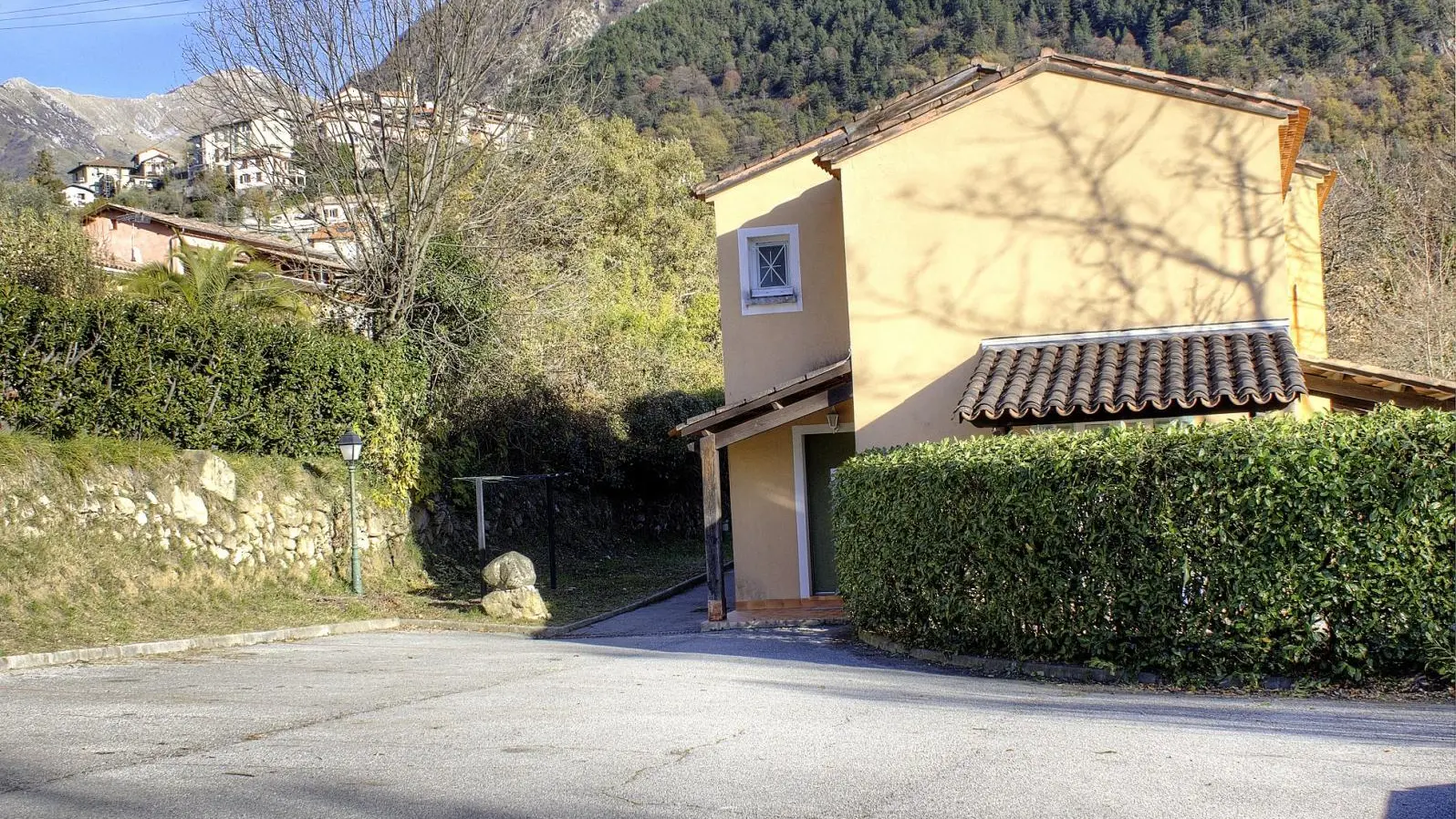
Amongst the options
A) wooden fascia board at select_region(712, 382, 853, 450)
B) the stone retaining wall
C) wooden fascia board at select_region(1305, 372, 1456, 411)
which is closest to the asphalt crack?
wooden fascia board at select_region(712, 382, 853, 450)

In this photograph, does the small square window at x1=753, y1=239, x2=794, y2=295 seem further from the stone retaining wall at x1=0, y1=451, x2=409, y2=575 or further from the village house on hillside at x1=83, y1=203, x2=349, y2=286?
the village house on hillside at x1=83, y1=203, x2=349, y2=286

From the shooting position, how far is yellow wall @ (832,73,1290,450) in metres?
14.9

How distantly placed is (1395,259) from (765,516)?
1885cm

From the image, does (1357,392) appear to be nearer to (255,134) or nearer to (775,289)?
(775,289)

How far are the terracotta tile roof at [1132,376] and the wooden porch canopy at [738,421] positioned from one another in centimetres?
203

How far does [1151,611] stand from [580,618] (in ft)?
36.0

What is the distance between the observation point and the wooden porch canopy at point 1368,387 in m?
13.8

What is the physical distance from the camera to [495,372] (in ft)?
81.7

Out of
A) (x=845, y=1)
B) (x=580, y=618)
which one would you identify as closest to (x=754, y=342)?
(x=580, y=618)

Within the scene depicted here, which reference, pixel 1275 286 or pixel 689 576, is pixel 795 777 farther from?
pixel 689 576

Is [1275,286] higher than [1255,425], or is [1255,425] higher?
[1275,286]

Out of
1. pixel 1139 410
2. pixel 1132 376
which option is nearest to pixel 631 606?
pixel 1132 376

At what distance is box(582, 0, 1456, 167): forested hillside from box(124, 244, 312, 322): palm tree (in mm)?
10913

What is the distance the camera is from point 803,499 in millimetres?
17812
